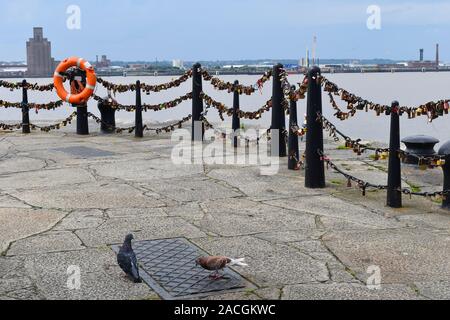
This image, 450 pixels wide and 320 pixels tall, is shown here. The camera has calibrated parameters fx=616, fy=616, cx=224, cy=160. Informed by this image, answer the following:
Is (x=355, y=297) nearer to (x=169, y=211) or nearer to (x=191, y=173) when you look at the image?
(x=169, y=211)

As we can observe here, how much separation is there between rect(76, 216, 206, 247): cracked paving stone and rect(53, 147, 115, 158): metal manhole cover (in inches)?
207

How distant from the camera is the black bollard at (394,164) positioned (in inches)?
299

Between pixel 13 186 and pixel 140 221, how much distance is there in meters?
2.99

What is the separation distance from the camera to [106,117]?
53.2ft

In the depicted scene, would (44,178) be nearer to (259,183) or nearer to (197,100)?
(259,183)

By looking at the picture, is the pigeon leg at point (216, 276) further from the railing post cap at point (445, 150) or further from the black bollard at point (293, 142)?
the black bollard at point (293, 142)

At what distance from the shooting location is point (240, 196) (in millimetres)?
8336

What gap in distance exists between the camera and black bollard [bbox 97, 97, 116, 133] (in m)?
15.9

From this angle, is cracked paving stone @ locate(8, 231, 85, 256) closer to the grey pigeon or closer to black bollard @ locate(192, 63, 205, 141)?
the grey pigeon

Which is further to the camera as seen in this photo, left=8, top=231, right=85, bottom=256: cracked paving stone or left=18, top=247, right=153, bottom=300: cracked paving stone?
left=8, top=231, right=85, bottom=256: cracked paving stone

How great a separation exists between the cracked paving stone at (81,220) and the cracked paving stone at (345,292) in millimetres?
2833

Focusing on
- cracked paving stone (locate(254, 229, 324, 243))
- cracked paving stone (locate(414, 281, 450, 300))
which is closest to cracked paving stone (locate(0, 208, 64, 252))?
cracked paving stone (locate(254, 229, 324, 243))

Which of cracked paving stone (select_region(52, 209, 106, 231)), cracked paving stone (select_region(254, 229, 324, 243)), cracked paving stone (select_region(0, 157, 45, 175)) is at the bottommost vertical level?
cracked paving stone (select_region(254, 229, 324, 243))

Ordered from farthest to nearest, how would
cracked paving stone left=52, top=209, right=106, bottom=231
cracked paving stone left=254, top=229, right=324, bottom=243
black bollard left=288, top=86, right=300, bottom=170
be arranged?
black bollard left=288, top=86, right=300, bottom=170 < cracked paving stone left=52, top=209, right=106, bottom=231 < cracked paving stone left=254, top=229, right=324, bottom=243
